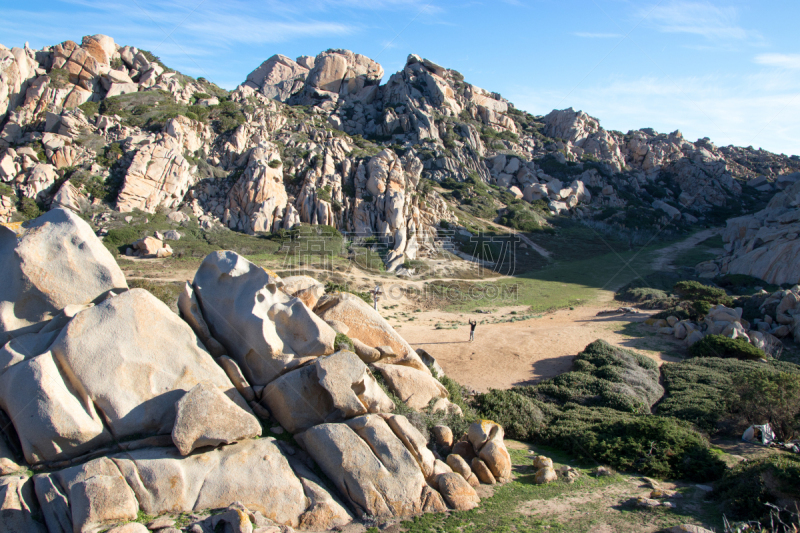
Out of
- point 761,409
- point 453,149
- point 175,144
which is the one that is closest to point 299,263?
point 175,144

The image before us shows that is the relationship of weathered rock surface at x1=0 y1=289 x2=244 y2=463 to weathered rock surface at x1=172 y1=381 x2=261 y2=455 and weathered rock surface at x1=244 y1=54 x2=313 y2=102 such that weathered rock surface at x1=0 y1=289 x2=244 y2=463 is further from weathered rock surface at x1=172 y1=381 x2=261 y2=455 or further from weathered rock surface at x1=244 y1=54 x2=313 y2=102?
weathered rock surface at x1=244 y1=54 x2=313 y2=102

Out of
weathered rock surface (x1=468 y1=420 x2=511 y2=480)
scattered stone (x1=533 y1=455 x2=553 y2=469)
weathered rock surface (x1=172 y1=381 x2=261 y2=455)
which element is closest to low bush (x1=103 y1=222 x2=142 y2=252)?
weathered rock surface (x1=172 y1=381 x2=261 y2=455)

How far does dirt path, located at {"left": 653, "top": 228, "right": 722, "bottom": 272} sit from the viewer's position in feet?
149

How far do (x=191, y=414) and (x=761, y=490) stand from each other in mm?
10420

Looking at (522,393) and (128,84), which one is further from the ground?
(128,84)

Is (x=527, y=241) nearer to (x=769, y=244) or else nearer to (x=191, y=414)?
(x=769, y=244)

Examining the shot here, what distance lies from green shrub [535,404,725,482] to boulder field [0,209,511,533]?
2.91m

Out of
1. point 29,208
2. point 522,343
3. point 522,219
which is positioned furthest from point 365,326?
point 522,219

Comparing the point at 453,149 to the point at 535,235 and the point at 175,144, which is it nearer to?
the point at 535,235

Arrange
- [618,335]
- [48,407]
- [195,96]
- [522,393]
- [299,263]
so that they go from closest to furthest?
1. [48,407]
2. [522,393]
3. [618,335]
4. [299,263]
5. [195,96]

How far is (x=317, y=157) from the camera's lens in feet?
162

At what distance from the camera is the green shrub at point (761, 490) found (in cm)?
758

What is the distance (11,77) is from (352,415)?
53.6 m

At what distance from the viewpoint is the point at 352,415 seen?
871 centimetres
